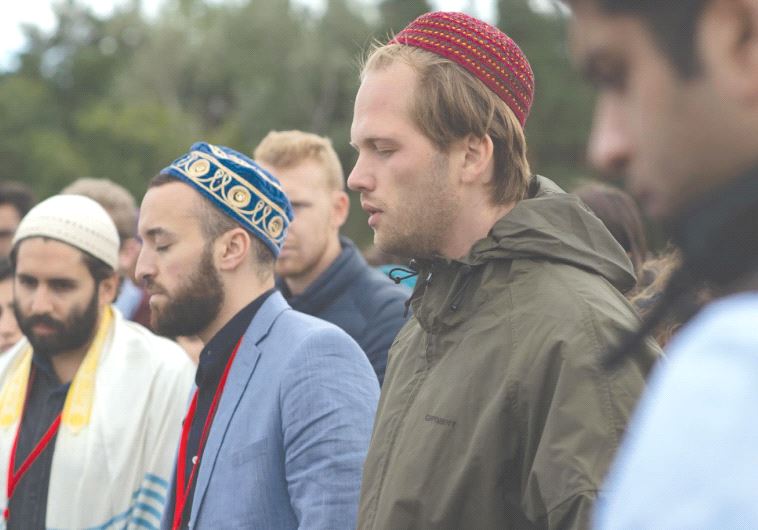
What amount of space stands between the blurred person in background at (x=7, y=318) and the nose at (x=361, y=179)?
160 inches

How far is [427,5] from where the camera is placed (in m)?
40.1

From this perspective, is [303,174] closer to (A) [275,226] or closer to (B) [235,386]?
(A) [275,226]

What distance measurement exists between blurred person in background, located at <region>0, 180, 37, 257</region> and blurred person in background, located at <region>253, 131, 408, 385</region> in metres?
2.96

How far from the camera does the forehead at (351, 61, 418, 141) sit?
305cm

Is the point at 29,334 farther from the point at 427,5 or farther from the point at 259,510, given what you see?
the point at 427,5

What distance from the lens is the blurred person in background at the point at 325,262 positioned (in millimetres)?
5230

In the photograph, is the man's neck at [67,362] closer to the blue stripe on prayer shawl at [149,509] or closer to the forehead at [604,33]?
the blue stripe on prayer shawl at [149,509]

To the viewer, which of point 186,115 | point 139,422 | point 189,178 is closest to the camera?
point 189,178

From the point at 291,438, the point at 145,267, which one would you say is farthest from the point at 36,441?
the point at 291,438

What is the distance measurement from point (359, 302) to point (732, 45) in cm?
436

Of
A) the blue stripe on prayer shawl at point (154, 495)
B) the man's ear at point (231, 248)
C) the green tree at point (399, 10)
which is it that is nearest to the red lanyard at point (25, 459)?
the blue stripe on prayer shawl at point (154, 495)

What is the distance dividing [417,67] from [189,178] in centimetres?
145

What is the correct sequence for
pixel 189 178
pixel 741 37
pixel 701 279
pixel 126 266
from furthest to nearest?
pixel 126 266
pixel 189 178
pixel 701 279
pixel 741 37

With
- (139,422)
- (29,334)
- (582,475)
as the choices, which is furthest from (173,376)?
(582,475)
